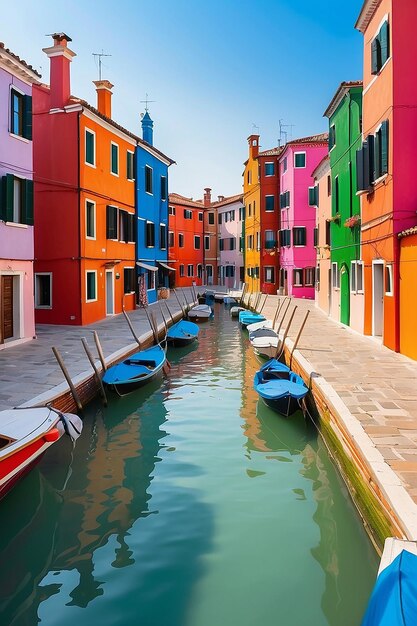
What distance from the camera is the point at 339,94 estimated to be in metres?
18.2

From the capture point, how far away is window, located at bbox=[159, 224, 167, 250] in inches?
1270

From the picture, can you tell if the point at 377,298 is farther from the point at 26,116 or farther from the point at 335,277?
the point at 26,116

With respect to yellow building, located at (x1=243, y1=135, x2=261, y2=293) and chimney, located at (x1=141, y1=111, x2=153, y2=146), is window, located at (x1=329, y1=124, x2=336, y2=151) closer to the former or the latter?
chimney, located at (x1=141, y1=111, x2=153, y2=146)

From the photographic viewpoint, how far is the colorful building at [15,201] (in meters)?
14.2

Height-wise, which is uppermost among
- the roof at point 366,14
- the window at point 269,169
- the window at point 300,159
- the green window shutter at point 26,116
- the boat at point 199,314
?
the window at point 269,169

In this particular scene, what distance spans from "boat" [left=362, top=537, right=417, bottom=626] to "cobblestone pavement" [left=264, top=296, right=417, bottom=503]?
53.7 inches

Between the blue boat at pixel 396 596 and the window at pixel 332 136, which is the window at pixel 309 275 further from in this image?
the blue boat at pixel 396 596

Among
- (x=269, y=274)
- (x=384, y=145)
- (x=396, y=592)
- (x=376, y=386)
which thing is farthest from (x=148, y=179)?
(x=396, y=592)

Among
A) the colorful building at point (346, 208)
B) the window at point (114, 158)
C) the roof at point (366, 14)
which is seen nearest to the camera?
the roof at point (366, 14)

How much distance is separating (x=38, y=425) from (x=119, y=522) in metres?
1.80

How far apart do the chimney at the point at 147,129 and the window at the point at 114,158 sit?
8.36 m

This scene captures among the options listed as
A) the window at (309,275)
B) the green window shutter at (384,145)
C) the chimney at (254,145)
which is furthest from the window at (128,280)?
the chimney at (254,145)

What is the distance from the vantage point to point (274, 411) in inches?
426

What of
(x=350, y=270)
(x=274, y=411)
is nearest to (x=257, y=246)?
(x=350, y=270)
